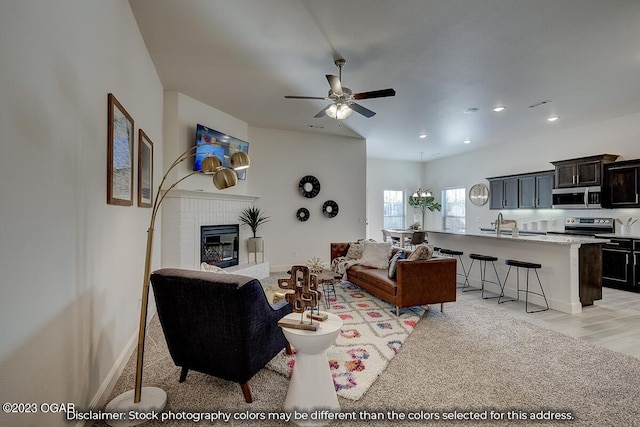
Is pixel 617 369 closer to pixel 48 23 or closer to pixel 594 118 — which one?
pixel 48 23

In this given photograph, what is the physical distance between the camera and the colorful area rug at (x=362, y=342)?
2.35m

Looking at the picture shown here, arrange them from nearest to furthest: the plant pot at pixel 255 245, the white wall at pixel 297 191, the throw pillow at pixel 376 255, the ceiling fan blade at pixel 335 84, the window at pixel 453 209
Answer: the ceiling fan blade at pixel 335 84 < the throw pillow at pixel 376 255 < the plant pot at pixel 255 245 < the white wall at pixel 297 191 < the window at pixel 453 209

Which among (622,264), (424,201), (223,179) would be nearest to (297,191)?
(223,179)

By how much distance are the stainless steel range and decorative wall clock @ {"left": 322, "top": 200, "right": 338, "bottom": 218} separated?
4.61 meters

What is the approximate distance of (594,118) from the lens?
5.54 m

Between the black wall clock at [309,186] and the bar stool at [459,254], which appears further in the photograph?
the black wall clock at [309,186]

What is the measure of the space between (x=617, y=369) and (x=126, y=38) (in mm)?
4962

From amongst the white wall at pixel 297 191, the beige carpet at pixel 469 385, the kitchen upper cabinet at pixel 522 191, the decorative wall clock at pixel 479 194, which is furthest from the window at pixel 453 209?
the beige carpet at pixel 469 385

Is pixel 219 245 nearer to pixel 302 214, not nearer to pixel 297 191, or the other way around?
pixel 302 214

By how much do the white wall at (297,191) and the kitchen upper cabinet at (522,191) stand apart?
3.49 meters

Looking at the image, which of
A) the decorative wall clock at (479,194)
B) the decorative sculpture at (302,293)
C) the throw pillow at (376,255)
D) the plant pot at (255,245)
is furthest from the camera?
the decorative wall clock at (479,194)

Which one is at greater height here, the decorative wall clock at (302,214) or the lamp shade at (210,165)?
the lamp shade at (210,165)

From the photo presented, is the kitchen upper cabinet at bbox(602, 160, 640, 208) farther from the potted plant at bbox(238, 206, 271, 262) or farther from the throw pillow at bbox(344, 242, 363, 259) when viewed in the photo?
the potted plant at bbox(238, 206, 271, 262)

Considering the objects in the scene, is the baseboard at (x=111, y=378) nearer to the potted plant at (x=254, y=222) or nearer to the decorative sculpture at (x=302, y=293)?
the decorative sculpture at (x=302, y=293)
